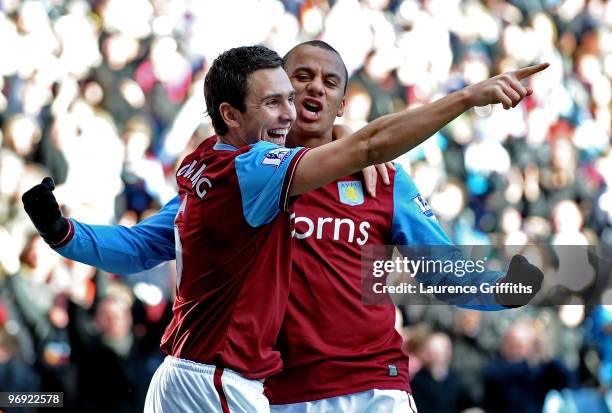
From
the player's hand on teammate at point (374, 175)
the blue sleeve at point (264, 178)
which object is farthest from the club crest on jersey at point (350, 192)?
the blue sleeve at point (264, 178)

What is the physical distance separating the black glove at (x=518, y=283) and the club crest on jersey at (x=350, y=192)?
1.69ft

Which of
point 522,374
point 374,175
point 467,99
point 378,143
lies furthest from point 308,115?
point 522,374

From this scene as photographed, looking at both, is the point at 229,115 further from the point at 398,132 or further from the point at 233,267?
the point at 398,132

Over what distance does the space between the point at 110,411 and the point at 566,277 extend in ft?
9.03

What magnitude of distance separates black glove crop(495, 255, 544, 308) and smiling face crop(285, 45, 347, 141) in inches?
31.3

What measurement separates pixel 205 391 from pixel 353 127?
3.33 metres

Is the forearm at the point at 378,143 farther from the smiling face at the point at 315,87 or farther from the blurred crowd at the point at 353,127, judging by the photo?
the blurred crowd at the point at 353,127

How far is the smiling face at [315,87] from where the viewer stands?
9.79ft

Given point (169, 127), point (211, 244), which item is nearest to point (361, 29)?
point (169, 127)

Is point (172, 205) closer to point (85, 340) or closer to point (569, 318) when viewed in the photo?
point (85, 340)

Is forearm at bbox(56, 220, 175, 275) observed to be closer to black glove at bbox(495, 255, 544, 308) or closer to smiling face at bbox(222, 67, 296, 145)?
smiling face at bbox(222, 67, 296, 145)

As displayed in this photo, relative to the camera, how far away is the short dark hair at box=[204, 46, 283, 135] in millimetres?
2375

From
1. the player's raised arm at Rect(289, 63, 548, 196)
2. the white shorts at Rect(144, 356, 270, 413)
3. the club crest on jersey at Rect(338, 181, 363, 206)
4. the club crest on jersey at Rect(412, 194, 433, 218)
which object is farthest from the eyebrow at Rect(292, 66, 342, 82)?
the white shorts at Rect(144, 356, 270, 413)

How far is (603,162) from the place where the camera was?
19.1ft
